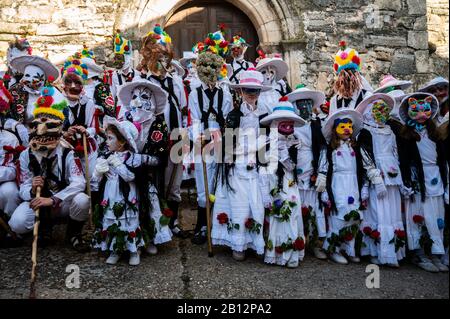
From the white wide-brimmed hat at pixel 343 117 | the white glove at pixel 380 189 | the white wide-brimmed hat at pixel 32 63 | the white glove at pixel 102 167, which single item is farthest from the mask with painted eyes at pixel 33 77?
the white glove at pixel 380 189

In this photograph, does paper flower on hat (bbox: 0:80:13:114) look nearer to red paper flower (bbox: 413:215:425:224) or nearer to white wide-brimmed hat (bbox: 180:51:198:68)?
white wide-brimmed hat (bbox: 180:51:198:68)

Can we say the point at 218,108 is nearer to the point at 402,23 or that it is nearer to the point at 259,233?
the point at 259,233

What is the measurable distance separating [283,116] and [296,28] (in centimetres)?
432

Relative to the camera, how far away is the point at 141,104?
391 centimetres

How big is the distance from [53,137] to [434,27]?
818 centimetres

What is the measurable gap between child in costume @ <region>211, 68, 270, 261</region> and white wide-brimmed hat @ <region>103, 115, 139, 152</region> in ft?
2.97

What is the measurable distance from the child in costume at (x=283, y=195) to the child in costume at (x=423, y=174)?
1.06m

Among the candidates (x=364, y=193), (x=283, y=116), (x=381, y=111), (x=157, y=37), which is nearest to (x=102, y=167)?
(x=157, y=37)

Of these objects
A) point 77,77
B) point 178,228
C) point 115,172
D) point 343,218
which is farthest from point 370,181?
point 77,77

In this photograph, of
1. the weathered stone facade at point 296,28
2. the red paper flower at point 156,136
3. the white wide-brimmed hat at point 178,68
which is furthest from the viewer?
the weathered stone facade at point 296,28

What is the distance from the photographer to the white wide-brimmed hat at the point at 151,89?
3.86 metres

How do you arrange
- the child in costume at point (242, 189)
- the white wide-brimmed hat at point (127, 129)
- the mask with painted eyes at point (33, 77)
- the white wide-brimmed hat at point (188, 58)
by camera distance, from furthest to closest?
the white wide-brimmed hat at point (188, 58) < the mask with painted eyes at point (33, 77) < the child in costume at point (242, 189) < the white wide-brimmed hat at point (127, 129)

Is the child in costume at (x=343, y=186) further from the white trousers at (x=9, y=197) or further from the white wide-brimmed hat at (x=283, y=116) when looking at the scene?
the white trousers at (x=9, y=197)

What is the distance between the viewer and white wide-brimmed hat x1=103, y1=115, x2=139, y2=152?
359 centimetres
